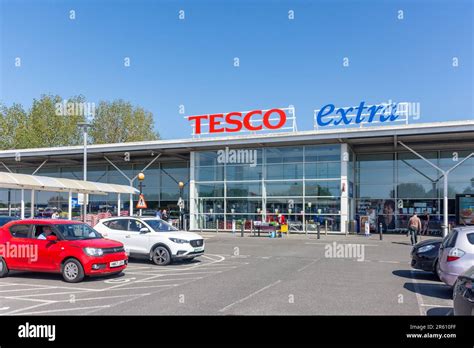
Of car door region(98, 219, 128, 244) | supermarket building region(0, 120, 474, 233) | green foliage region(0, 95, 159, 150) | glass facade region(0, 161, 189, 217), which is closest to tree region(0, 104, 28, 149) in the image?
green foliage region(0, 95, 159, 150)

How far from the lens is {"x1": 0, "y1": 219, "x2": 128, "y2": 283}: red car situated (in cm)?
1150

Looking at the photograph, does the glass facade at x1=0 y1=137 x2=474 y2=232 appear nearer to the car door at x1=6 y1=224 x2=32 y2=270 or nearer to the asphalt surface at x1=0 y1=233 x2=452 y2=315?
the asphalt surface at x1=0 y1=233 x2=452 y2=315

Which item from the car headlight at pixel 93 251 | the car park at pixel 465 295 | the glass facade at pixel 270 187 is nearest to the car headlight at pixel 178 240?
the car headlight at pixel 93 251

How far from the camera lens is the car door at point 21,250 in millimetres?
12094

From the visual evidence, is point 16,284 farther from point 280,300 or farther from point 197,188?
point 197,188

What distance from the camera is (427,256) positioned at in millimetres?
12789

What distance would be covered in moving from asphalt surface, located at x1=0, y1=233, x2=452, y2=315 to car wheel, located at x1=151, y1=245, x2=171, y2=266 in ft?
1.42

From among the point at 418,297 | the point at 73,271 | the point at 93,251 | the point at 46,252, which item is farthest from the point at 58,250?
the point at 418,297

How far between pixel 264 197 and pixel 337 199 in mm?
5311

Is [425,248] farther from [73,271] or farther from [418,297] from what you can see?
[73,271]

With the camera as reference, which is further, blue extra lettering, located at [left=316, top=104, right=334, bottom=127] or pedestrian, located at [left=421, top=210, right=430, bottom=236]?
pedestrian, located at [left=421, top=210, right=430, bottom=236]

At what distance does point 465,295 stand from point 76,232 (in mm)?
10004

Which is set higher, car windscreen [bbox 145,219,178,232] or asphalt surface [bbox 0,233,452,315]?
car windscreen [bbox 145,219,178,232]
